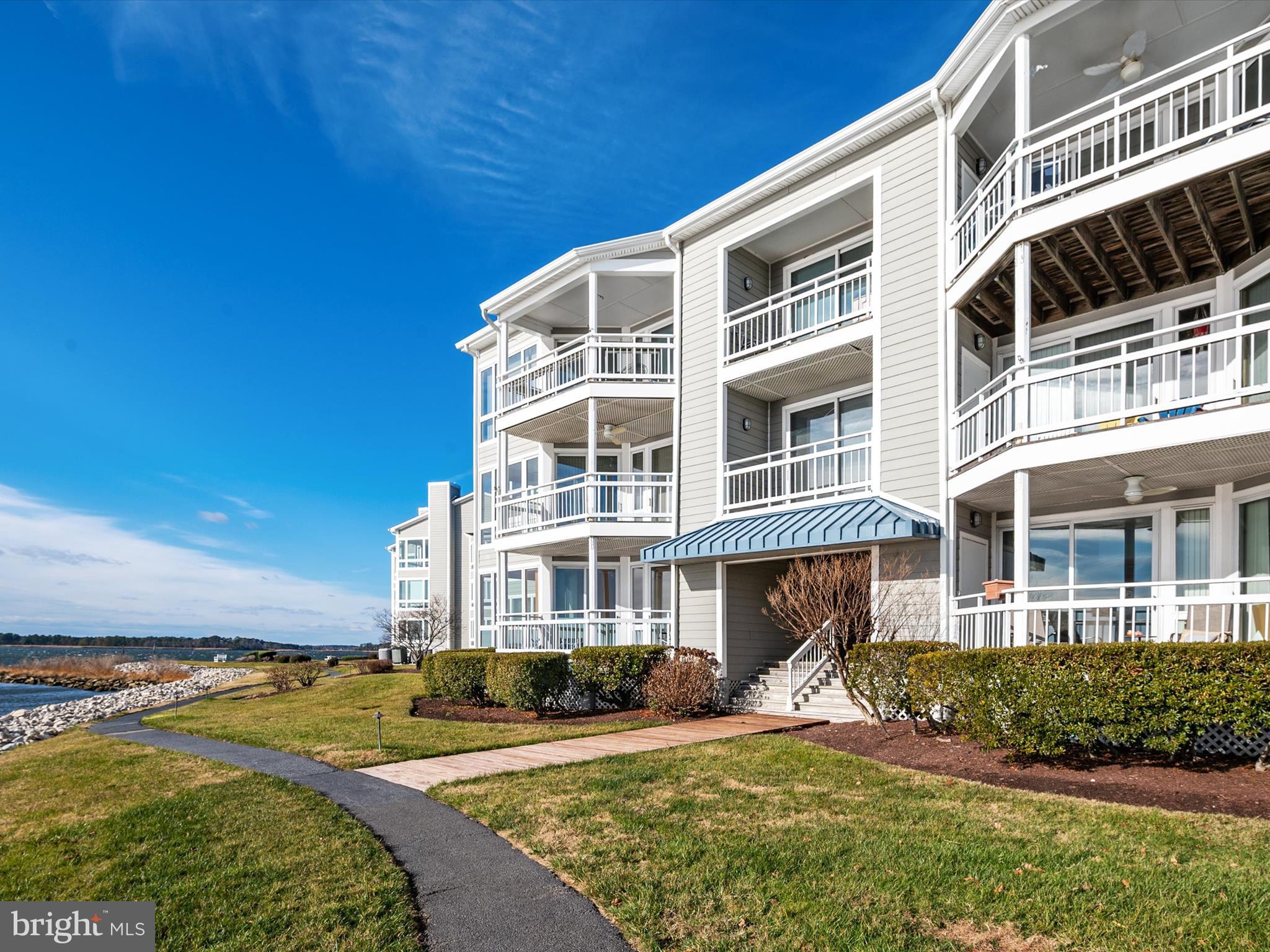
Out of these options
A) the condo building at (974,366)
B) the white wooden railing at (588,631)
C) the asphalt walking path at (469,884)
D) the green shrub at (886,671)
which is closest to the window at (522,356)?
the condo building at (974,366)

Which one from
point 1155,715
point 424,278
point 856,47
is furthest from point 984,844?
point 424,278

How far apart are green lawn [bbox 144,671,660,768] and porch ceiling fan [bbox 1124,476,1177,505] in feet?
26.6

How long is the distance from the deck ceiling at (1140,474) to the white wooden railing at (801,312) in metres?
4.19

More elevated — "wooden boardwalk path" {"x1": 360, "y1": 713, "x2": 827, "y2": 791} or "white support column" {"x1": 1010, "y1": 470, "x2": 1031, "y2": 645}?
"white support column" {"x1": 1010, "y1": 470, "x2": 1031, "y2": 645}

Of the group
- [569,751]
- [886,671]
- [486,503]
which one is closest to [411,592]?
[486,503]

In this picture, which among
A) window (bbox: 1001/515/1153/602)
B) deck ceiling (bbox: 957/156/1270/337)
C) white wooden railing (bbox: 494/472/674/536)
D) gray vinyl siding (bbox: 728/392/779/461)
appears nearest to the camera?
deck ceiling (bbox: 957/156/1270/337)

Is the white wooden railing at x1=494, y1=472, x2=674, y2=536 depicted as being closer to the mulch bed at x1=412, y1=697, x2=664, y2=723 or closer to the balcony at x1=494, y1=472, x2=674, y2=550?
the balcony at x1=494, y1=472, x2=674, y2=550

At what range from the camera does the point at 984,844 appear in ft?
18.0

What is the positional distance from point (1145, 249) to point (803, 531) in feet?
21.5

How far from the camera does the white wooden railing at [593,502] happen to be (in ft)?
57.9

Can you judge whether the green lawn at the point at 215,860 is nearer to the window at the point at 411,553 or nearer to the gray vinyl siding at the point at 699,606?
the gray vinyl siding at the point at 699,606

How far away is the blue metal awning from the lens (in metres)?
12.0

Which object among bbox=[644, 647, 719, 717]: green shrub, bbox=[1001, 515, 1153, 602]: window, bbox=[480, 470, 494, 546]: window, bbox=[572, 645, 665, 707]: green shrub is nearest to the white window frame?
bbox=[480, 470, 494, 546]: window

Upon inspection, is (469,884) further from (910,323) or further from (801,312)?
(801,312)
